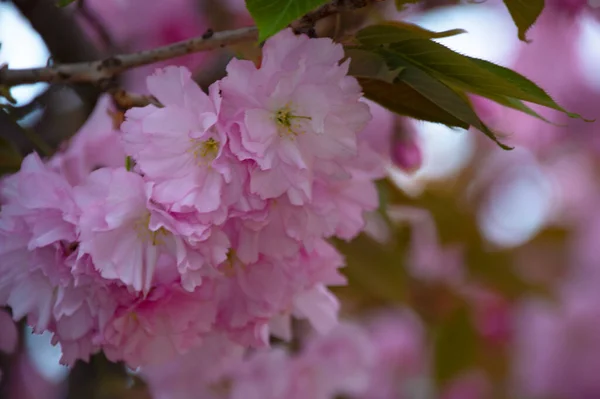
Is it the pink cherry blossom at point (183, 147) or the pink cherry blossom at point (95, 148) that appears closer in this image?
the pink cherry blossom at point (183, 147)

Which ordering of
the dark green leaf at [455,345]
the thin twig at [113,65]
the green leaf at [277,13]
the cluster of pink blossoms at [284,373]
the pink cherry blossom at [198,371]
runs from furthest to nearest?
the dark green leaf at [455,345] < the cluster of pink blossoms at [284,373] < the pink cherry blossom at [198,371] < the thin twig at [113,65] < the green leaf at [277,13]

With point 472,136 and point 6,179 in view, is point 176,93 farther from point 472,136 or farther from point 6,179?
point 472,136

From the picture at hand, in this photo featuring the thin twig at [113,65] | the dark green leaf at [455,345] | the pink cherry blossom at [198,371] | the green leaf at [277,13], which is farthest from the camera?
the dark green leaf at [455,345]

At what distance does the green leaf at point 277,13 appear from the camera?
0.40 m

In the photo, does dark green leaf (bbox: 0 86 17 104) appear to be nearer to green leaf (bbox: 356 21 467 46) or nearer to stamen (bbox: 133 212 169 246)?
stamen (bbox: 133 212 169 246)

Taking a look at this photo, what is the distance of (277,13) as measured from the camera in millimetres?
408

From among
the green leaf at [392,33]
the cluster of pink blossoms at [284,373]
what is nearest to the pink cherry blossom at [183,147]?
the green leaf at [392,33]

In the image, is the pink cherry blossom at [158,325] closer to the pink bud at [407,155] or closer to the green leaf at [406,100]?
the green leaf at [406,100]

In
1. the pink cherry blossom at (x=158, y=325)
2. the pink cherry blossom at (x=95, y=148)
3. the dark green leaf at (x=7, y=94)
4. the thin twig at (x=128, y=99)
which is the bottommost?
the pink cherry blossom at (x=158, y=325)

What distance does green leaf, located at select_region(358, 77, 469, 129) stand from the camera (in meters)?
0.49

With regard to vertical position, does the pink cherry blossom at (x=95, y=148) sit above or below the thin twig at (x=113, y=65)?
below

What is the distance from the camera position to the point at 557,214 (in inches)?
82.4

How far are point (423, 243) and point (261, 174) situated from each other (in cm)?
114

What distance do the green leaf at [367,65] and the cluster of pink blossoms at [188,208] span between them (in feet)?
0.10
